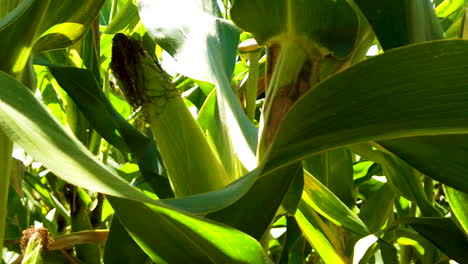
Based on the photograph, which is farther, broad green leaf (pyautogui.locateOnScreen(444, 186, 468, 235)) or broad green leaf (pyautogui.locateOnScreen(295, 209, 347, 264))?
broad green leaf (pyautogui.locateOnScreen(295, 209, 347, 264))

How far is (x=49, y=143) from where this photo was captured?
29 cm

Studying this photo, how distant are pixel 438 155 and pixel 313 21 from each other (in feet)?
0.45

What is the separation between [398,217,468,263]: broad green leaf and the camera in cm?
66

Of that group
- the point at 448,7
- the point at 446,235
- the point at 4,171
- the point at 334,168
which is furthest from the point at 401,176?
the point at 4,171

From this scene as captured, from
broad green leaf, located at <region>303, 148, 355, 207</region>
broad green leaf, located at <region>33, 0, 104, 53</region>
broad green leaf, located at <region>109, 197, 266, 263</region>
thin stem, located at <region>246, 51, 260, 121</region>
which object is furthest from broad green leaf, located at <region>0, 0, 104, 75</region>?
broad green leaf, located at <region>303, 148, 355, 207</region>

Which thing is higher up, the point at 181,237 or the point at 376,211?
the point at 181,237

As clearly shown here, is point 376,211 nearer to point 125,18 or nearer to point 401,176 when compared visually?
point 401,176

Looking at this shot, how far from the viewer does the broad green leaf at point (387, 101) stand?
1.15ft

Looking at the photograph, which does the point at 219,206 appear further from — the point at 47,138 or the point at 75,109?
the point at 75,109

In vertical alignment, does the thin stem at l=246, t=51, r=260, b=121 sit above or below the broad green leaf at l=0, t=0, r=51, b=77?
below

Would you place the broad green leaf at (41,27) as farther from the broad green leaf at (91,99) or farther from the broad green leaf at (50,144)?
the broad green leaf at (50,144)

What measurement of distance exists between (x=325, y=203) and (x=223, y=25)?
0.21 metres

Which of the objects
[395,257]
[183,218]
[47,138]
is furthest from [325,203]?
[47,138]

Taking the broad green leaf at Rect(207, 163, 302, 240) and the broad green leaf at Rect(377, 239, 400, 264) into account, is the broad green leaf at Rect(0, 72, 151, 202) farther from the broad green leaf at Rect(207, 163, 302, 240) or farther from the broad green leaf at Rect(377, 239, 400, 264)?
the broad green leaf at Rect(377, 239, 400, 264)
